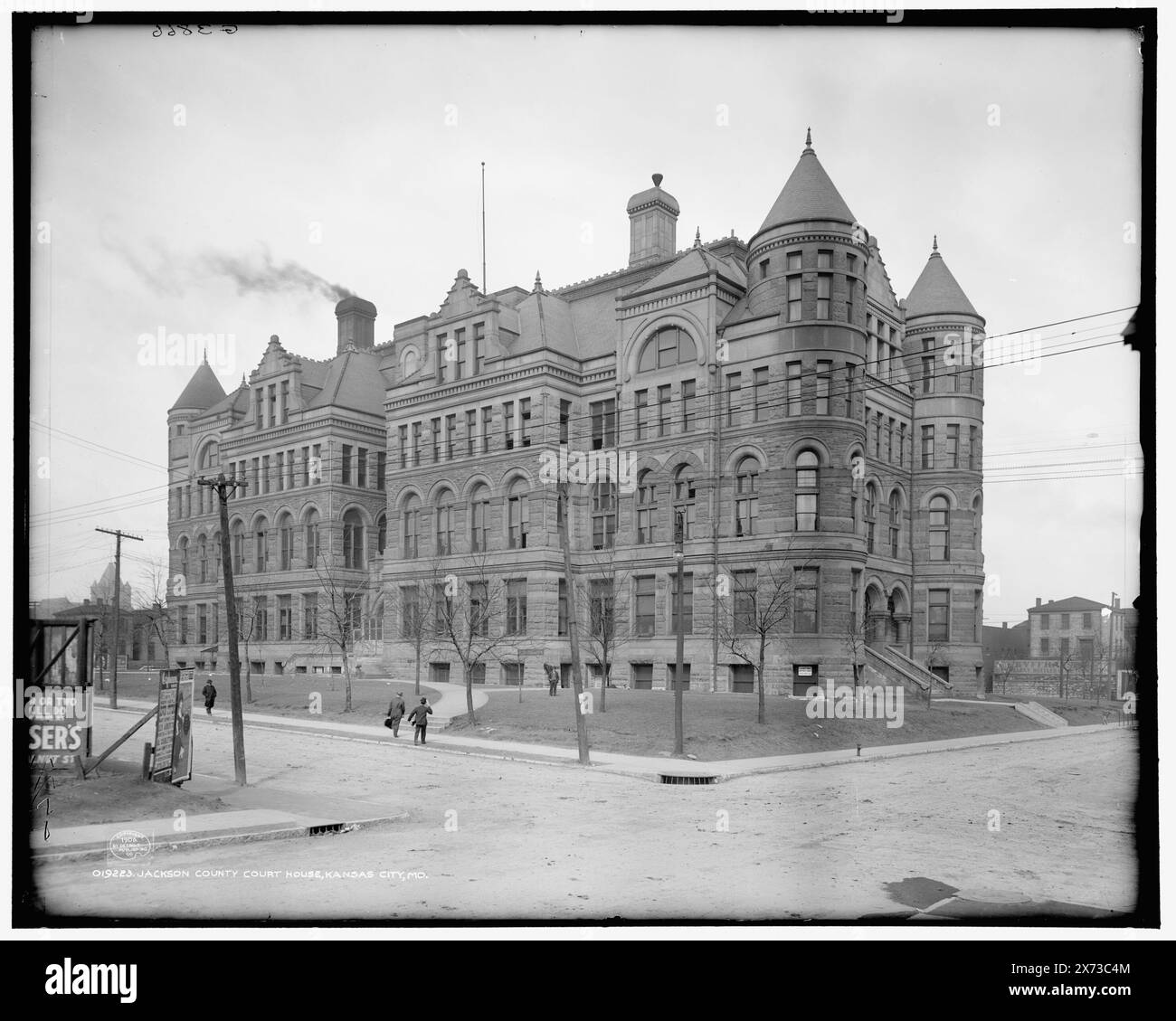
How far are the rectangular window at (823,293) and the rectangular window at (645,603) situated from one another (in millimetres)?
12010

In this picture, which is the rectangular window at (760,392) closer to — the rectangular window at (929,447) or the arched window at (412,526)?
the rectangular window at (929,447)

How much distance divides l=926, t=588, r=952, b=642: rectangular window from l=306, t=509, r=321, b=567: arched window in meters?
24.6

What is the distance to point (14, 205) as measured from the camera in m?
10.2

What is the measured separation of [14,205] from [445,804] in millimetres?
10918

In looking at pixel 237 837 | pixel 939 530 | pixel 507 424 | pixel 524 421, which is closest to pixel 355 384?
pixel 507 424

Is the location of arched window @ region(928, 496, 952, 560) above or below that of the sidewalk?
above

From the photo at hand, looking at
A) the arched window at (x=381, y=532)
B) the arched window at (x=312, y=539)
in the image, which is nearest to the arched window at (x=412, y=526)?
the arched window at (x=381, y=532)

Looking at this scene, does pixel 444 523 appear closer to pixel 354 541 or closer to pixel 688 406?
pixel 354 541

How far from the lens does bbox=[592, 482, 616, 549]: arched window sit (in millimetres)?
37281

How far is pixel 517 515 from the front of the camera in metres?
38.6

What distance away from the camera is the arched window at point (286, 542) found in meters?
40.5

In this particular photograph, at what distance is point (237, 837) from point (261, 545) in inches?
1173

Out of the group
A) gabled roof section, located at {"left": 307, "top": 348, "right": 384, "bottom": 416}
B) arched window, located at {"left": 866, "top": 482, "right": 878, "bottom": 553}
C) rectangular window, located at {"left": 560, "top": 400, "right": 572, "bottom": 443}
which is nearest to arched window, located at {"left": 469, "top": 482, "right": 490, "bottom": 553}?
rectangular window, located at {"left": 560, "top": 400, "right": 572, "bottom": 443}

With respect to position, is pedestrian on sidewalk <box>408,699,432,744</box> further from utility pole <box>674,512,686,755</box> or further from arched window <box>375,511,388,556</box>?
arched window <box>375,511,388,556</box>
